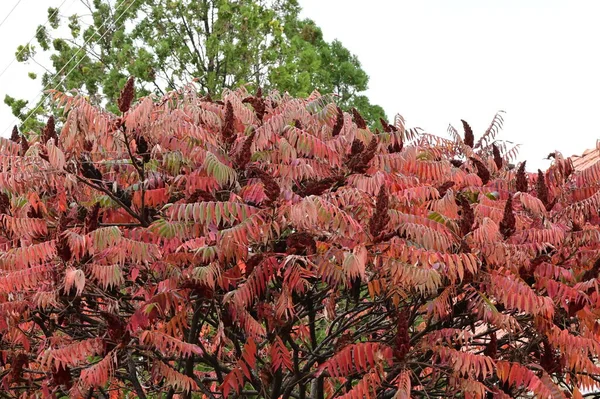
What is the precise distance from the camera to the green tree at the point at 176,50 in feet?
77.1

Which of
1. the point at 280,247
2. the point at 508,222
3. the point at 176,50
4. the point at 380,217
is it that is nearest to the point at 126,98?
the point at 280,247

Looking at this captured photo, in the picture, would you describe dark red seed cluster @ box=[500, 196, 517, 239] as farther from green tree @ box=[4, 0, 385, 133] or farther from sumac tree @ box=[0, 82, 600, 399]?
green tree @ box=[4, 0, 385, 133]

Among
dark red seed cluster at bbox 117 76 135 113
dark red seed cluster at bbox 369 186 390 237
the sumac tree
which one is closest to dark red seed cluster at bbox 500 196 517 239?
the sumac tree

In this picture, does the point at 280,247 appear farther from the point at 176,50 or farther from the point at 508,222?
the point at 176,50

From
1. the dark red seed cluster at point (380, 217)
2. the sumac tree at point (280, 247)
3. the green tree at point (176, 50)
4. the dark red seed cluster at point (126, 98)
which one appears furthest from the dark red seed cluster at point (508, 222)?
the green tree at point (176, 50)

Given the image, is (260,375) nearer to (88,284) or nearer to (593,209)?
(88,284)

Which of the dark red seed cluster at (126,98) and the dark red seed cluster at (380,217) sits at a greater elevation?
the dark red seed cluster at (126,98)

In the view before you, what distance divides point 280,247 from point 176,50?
62.5ft

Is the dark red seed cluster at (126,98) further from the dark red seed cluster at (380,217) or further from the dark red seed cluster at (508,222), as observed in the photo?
the dark red seed cluster at (508,222)

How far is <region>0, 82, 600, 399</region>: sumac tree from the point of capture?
5.60 meters

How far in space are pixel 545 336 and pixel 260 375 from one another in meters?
2.02

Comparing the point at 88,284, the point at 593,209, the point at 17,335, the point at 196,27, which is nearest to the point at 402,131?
the point at 593,209

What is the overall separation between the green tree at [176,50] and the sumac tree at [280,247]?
15.7 m

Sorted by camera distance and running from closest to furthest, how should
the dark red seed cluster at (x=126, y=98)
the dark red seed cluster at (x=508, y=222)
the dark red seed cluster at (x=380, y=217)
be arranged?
1. the dark red seed cluster at (x=380, y=217)
2. the dark red seed cluster at (x=508, y=222)
3. the dark red seed cluster at (x=126, y=98)
